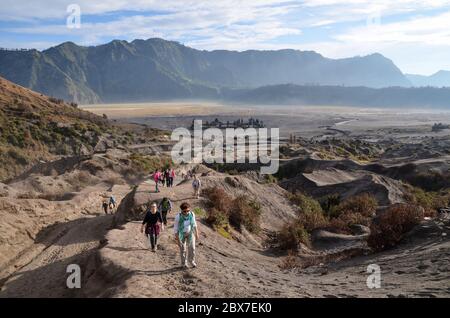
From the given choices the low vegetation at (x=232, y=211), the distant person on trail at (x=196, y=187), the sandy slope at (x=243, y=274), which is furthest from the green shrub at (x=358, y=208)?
the sandy slope at (x=243, y=274)

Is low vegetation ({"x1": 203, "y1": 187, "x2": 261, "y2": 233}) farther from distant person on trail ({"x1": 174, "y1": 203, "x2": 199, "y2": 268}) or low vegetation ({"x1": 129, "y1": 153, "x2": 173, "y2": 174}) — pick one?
low vegetation ({"x1": 129, "y1": 153, "x2": 173, "y2": 174})

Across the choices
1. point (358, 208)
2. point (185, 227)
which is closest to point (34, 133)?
point (358, 208)

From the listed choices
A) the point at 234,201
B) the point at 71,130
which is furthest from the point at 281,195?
the point at 71,130

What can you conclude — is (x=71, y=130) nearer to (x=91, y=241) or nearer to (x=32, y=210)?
(x=32, y=210)

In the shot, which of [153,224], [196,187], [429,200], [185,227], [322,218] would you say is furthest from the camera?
[429,200]

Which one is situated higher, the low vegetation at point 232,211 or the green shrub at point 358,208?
the low vegetation at point 232,211

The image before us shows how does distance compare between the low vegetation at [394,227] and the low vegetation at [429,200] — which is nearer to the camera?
the low vegetation at [394,227]

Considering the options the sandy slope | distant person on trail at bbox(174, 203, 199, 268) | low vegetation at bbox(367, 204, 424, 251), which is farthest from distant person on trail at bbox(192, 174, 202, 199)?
distant person on trail at bbox(174, 203, 199, 268)

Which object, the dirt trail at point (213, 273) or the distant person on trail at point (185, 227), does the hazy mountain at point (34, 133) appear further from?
the distant person on trail at point (185, 227)

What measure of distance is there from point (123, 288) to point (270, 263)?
7.95m

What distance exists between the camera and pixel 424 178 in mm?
42500

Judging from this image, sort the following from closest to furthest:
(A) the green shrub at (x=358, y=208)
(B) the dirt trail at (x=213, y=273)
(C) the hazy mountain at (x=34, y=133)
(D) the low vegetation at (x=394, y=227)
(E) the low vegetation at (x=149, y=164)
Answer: (B) the dirt trail at (x=213, y=273), (D) the low vegetation at (x=394, y=227), (A) the green shrub at (x=358, y=208), (E) the low vegetation at (x=149, y=164), (C) the hazy mountain at (x=34, y=133)

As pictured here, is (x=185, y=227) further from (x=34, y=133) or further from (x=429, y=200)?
(x=34, y=133)

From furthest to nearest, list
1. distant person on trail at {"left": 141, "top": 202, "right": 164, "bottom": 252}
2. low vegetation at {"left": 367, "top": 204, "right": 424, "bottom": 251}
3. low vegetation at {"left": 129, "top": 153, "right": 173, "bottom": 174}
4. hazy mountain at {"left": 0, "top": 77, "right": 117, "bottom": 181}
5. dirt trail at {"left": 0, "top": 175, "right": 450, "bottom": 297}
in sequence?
hazy mountain at {"left": 0, "top": 77, "right": 117, "bottom": 181} < low vegetation at {"left": 129, "top": 153, "right": 173, "bottom": 174} < low vegetation at {"left": 367, "top": 204, "right": 424, "bottom": 251} < distant person on trail at {"left": 141, "top": 202, "right": 164, "bottom": 252} < dirt trail at {"left": 0, "top": 175, "right": 450, "bottom": 297}
